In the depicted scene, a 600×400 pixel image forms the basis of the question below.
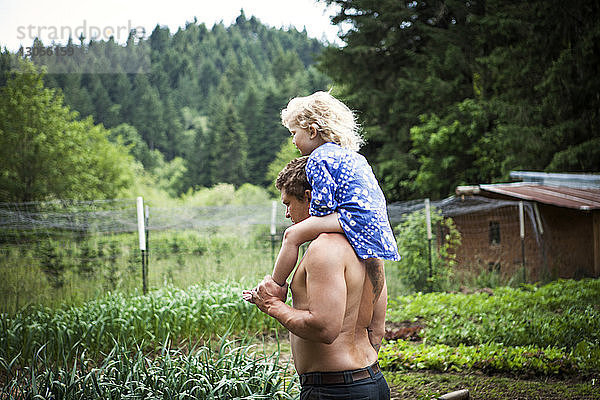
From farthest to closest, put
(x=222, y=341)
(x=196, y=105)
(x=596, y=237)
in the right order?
(x=196, y=105)
(x=596, y=237)
(x=222, y=341)

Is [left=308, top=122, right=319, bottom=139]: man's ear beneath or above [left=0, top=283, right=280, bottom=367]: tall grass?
above

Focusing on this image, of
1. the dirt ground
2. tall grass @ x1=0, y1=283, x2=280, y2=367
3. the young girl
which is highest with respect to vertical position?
the young girl

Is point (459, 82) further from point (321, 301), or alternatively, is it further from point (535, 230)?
point (321, 301)

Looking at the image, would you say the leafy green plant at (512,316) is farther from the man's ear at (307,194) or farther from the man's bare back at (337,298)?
the man's ear at (307,194)

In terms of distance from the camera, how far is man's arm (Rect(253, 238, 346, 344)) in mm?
1776

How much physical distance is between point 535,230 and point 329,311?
452 inches

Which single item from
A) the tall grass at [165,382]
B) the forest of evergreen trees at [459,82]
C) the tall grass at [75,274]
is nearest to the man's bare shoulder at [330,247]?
the tall grass at [165,382]

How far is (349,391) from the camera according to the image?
1.92 m

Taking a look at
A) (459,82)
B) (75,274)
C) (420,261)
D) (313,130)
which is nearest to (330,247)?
(313,130)

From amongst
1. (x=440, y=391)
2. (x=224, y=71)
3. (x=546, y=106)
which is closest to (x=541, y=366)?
(x=440, y=391)

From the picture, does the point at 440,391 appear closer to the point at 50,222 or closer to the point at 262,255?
the point at 50,222

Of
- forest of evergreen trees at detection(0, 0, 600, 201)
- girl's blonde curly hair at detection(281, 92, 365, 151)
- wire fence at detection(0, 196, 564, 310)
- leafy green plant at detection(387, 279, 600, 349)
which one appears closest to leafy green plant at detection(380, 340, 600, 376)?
leafy green plant at detection(387, 279, 600, 349)

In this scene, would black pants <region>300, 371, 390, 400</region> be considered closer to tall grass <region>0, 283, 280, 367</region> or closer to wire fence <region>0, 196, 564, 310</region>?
tall grass <region>0, 283, 280, 367</region>

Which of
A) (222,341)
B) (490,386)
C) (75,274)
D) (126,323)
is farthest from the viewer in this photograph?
(75,274)
